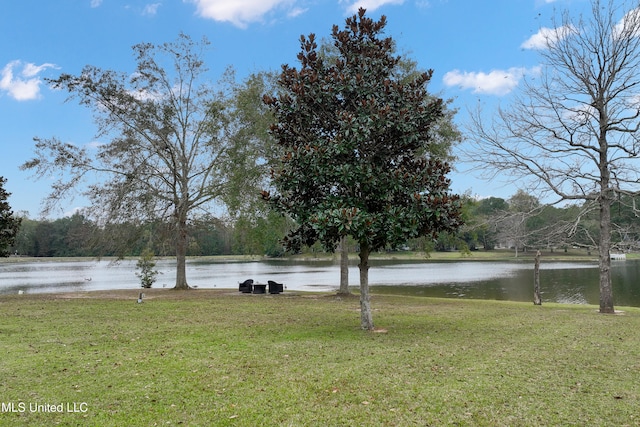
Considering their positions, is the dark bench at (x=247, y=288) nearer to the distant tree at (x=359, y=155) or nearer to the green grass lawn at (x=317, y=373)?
the green grass lawn at (x=317, y=373)

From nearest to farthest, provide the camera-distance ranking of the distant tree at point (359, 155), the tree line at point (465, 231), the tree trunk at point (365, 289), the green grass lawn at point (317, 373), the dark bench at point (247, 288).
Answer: the green grass lawn at point (317, 373) < the distant tree at point (359, 155) < the tree trunk at point (365, 289) < the tree line at point (465, 231) < the dark bench at point (247, 288)

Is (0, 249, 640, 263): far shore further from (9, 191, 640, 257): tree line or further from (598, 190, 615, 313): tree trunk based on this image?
(598, 190, 615, 313): tree trunk

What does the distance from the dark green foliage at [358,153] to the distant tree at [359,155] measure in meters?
0.02

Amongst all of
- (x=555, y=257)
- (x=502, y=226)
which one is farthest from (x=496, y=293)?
(x=555, y=257)

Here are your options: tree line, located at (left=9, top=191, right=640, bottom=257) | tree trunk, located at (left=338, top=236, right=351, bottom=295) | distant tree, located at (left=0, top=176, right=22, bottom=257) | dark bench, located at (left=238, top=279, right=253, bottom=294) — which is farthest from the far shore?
distant tree, located at (left=0, top=176, right=22, bottom=257)

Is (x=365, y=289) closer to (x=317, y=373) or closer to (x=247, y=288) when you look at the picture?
(x=317, y=373)

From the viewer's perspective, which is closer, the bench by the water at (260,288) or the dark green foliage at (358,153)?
the dark green foliage at (358,153)

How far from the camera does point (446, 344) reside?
9062 millimetres

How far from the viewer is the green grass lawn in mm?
5207

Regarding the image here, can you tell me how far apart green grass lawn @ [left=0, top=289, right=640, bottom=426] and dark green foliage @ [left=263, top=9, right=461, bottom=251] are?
2464mm

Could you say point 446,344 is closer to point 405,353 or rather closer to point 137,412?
point 405,353

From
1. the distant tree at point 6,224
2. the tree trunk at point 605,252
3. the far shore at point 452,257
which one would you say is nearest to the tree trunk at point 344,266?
the tree trunk at point 605,252

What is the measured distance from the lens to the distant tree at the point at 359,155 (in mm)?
9641

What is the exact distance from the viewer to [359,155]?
33.8ft
